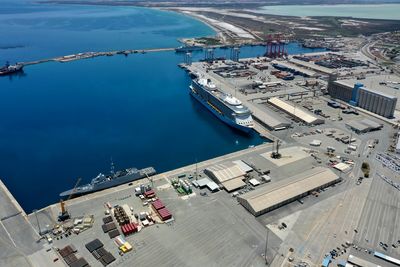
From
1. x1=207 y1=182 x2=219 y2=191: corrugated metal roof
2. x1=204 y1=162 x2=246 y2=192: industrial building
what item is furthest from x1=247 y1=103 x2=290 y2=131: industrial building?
x1=207 y1=182 x2=219 y2=191: corrugated metal roof

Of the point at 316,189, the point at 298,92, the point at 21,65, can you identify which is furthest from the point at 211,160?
the point at 21,65

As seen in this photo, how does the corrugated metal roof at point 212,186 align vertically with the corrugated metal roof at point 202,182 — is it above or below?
above

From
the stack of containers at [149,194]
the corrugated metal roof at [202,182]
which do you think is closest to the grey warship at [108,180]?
the stack of containers at [149,194]

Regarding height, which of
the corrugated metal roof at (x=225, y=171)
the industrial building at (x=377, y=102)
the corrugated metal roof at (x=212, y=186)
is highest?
the industrial building at (x=377, y=102)

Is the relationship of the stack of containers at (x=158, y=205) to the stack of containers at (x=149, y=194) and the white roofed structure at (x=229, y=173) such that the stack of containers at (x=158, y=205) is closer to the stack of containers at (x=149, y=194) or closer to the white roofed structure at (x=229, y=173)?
the stack of containers at (x=149, y=194)

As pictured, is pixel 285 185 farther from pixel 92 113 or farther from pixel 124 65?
pixel 124 65

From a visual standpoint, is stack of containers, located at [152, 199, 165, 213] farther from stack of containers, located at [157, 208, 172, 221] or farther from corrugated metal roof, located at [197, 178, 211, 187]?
corrugated metal roof, located at [197, 178, 211, 187]
